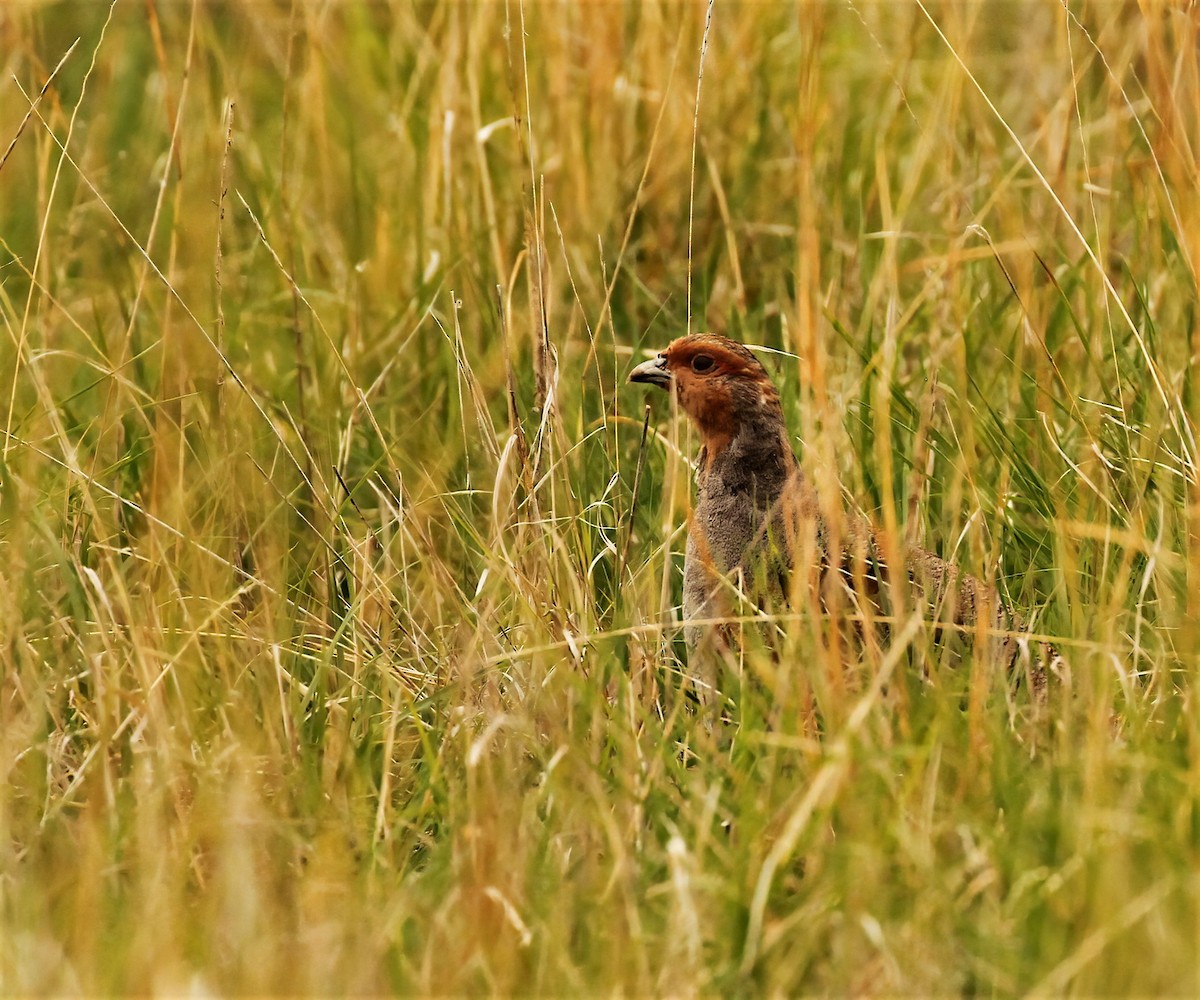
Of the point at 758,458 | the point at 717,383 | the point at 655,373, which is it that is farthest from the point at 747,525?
the point at 655,373

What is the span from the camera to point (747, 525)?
3686 millimetres

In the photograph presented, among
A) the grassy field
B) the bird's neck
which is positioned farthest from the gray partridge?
the grassy field

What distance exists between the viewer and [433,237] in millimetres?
5016

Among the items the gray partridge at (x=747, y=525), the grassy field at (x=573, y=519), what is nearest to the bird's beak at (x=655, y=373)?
the gray partridge at (x=747, y=525)

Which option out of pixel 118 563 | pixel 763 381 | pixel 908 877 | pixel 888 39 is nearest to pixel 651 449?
pixel 763 381

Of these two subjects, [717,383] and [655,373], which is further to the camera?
[655,373]

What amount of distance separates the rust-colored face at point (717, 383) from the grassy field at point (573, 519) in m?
0.19

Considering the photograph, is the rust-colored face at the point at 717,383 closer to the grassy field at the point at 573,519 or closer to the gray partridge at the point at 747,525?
the gray partridge at the point at 747,525

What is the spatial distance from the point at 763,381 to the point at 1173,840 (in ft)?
4.96

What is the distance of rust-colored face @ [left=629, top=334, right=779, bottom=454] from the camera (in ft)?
12.4

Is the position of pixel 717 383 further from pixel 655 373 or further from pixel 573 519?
pixel 573 519

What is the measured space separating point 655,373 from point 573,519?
56 centimetres

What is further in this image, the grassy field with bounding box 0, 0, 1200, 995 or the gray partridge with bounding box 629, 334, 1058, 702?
the gray partridge with bounding box 629, 334, 1058, 702

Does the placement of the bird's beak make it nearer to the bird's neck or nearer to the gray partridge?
the gray partridge
